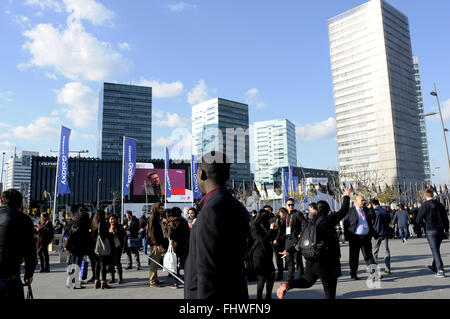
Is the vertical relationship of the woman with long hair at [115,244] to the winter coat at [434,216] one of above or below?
below

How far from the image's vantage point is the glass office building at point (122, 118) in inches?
5733

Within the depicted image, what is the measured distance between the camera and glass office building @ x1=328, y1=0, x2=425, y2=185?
106438 mm

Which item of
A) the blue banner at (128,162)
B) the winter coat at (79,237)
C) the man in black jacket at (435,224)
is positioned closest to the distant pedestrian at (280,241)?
the man in black jacket at (435,224)

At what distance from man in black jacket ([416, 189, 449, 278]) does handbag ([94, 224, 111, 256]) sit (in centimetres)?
807

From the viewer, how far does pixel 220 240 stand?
214 cm

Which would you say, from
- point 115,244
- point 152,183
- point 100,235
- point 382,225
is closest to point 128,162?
point 115,244

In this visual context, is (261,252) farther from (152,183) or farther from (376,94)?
(376,94)

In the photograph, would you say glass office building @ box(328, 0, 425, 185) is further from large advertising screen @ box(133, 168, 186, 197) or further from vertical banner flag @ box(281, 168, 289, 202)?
vertical banner flag @ box(281, 168, 289, 202)

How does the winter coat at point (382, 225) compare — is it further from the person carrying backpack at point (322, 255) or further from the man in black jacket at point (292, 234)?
the person carrying backpack at point (322, 255)

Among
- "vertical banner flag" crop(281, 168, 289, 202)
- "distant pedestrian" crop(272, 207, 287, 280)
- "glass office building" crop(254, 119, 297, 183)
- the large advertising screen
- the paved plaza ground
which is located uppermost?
"glass office building" crop(254, 119, 297, 183)

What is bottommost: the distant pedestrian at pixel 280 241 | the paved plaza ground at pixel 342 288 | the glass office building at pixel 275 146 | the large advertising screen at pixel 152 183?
the paved plaza ground at pixel 342 288

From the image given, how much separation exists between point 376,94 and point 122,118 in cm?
10044

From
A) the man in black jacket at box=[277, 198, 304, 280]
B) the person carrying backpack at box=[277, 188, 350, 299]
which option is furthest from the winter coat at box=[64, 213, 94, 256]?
the person carrying backpack at box=[277, 188, 350, 299]

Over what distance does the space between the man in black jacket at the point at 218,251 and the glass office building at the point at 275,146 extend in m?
174
